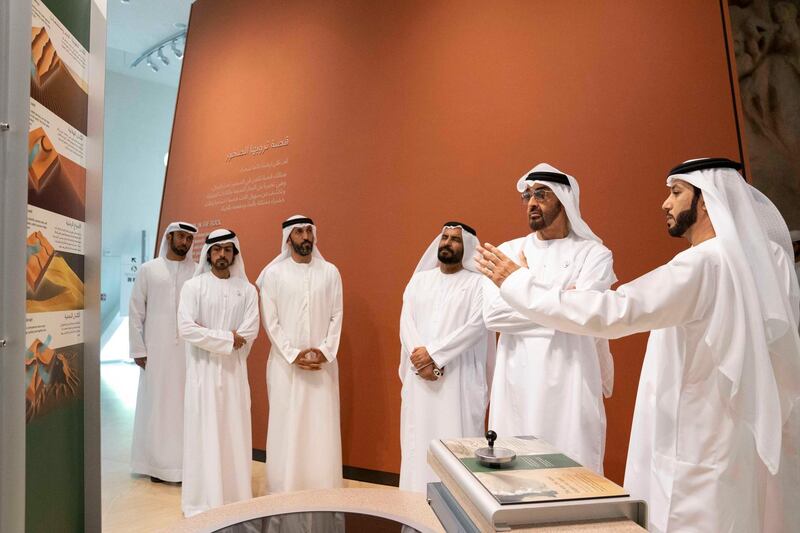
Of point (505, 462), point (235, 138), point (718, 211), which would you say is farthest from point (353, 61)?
point (505, 462)

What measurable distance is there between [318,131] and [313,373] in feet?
7.59

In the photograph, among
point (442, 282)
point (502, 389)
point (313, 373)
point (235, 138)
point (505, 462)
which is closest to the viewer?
point (505, 462)

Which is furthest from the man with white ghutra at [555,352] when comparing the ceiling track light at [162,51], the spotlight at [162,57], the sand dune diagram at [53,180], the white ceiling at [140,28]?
the spotlight at [162,57]

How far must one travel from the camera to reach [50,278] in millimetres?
1180

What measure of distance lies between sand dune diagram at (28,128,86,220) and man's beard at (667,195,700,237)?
1.93 meters

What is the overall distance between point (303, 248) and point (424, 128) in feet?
4.66

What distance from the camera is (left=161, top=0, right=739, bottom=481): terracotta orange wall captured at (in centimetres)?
364

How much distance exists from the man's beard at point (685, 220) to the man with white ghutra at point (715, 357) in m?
0.06

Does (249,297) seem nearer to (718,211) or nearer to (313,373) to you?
(313,373)

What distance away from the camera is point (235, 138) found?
5836 millimetres

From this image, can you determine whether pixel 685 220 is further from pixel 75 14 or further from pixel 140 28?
pixel 140 28

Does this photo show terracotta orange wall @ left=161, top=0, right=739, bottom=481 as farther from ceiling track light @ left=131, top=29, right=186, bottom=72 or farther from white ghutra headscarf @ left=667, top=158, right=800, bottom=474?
ceiling track light @ left=131, top=29, right=186, bottom=72

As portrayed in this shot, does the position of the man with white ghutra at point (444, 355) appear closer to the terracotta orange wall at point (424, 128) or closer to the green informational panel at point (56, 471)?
the terracotta orange wall at point (424, 128)

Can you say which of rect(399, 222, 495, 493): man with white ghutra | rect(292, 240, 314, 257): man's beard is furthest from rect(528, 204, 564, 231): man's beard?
rect(292, 240, 314, 257): man's beard
